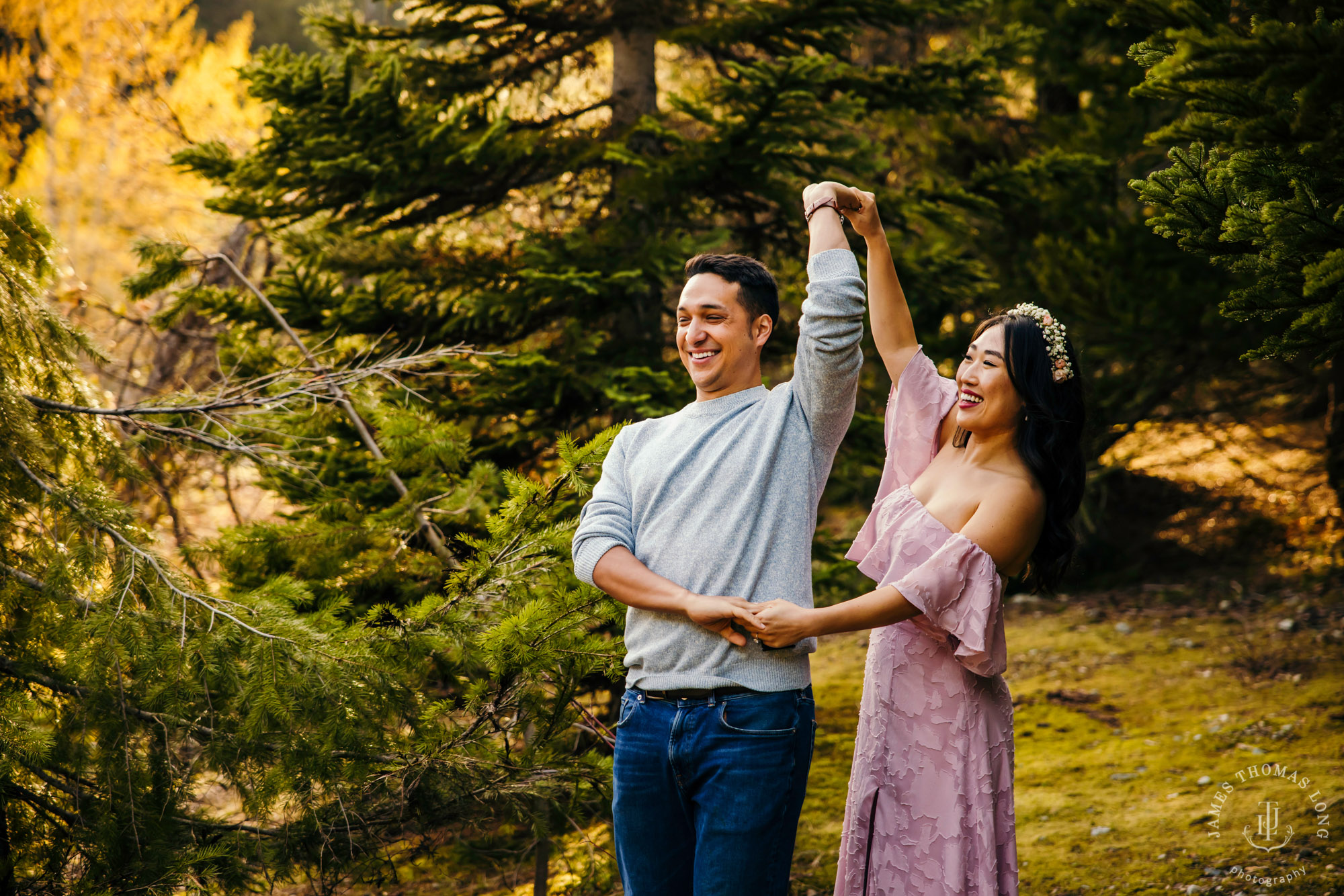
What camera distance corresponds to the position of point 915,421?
256 cm

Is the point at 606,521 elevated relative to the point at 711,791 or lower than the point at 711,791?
elevated

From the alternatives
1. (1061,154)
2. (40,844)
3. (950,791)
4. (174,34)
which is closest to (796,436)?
(950,791)

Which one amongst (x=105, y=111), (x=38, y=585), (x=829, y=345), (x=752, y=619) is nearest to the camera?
(x=752, y=619)

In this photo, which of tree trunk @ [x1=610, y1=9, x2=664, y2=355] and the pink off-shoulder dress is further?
tree trunk @ [x1=610, y1=9, x2=664, y2=355]

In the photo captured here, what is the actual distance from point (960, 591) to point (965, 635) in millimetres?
105

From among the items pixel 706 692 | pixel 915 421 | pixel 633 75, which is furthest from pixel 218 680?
pixel 633 75

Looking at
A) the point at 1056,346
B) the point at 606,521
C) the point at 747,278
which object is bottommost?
the point at 606,521

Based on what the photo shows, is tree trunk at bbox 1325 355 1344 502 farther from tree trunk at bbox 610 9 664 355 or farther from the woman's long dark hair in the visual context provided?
the woman's long dark hair

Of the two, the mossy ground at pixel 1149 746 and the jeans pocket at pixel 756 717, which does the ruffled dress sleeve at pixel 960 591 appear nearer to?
the jeans pocket at pixel 756 717

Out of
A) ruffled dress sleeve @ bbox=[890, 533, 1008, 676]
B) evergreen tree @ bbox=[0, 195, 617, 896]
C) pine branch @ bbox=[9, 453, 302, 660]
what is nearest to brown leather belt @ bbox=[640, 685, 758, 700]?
ruffled dress sleeve @ bbox=[890, 533, 1008, 676]

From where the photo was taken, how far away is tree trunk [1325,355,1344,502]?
693 centimetres

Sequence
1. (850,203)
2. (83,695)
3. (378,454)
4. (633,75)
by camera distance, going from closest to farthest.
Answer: (850,203) < (83,695) < (378,454) < (633,75)

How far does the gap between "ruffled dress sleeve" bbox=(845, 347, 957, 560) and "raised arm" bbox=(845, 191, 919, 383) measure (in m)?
0.04

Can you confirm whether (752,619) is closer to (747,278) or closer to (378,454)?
(747,278)
